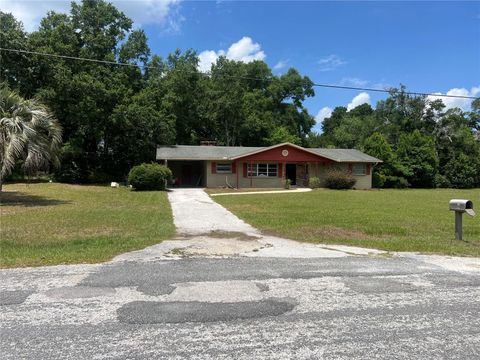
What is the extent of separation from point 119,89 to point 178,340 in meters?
33.0

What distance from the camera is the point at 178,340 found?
390 cm

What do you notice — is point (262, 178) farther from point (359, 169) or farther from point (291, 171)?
point (359, 169)

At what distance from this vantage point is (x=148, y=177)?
26.8m

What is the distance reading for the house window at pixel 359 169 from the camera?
36.1 metres

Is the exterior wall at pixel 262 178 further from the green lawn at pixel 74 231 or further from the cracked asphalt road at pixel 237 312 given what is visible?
the cracked asphalt road at pixel 237 312

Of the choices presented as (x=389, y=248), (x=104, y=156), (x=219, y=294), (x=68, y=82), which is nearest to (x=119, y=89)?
(x=68, y=82)

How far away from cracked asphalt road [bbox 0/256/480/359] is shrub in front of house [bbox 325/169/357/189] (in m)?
26.7

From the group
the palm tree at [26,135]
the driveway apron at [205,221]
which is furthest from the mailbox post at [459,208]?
the palm tree at [26,135]

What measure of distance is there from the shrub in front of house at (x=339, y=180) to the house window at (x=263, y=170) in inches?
166

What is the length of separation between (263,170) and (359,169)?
8.78m

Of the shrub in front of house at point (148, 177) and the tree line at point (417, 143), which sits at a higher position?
the tree line at point (417, 143)

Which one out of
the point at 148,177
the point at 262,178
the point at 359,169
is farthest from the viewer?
the point at 359,169

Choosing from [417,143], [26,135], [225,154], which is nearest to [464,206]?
[26,135]

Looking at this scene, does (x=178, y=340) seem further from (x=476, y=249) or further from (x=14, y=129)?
(x=14, y=129)
